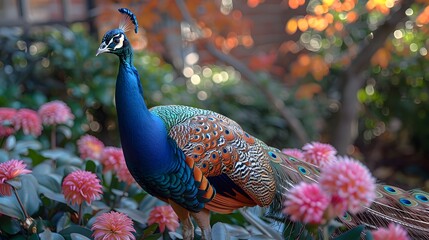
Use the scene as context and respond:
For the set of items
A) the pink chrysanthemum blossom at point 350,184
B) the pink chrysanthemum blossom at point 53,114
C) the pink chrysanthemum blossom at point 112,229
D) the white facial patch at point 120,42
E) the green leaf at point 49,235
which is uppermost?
the white facial patch at point 120,42

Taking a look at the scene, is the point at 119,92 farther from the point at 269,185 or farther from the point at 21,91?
the point at 21,91

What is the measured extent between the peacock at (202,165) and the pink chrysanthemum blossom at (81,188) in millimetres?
156

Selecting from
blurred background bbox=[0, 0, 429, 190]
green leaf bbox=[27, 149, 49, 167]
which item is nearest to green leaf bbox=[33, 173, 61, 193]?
green leaf bbox=[27, 149, 49, 167]

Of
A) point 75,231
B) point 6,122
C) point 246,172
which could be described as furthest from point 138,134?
point 6,122

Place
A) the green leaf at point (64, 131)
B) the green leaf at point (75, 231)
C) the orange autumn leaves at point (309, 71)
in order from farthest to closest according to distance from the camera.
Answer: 1. the orange autumn leaves at point (309, 71)
2. the green leaf at point (64, 131)
3. the green leaf at point (75, 231)

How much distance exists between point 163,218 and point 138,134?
0.45m

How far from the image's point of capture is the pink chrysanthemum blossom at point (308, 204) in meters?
1.36

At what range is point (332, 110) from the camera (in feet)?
17.7

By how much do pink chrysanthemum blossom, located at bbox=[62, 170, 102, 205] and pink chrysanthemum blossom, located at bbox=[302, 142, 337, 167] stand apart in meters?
0.75

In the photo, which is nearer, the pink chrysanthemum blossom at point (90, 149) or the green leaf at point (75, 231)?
the green leaf at point (75, 231)

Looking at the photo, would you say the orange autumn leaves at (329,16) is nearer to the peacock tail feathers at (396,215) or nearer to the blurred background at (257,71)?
the blurred background at (257,71)

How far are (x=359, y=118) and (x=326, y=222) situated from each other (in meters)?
4.31

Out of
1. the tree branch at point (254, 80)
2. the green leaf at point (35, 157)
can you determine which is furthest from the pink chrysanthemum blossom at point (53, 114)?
the tree branch at point (254, 80)

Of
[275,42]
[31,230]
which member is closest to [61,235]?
[31,230]
